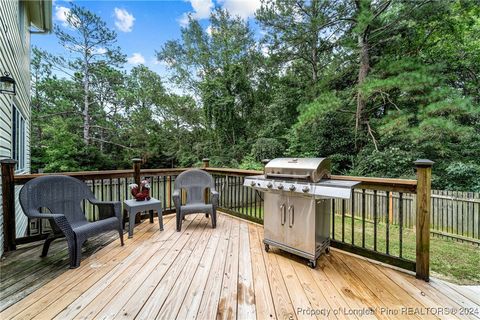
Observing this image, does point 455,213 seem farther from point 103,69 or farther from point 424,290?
point 103,69

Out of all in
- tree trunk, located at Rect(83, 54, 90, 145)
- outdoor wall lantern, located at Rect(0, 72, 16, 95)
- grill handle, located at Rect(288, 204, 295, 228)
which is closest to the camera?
grill handle, located at Rect(288, 204, 295, 228)

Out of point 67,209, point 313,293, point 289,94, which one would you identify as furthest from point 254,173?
point 289,94

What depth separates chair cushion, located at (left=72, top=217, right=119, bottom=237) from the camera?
94.8 inches

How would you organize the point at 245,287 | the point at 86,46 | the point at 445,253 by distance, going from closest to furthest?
the point at 245,287
the point at 445,253
the point at 86,46

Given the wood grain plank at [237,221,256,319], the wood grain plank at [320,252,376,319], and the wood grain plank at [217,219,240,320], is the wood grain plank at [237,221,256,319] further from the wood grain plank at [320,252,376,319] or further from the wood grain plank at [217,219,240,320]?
the wood grain plank at [320,252,376,319]

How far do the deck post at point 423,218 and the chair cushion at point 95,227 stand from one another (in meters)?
3.29

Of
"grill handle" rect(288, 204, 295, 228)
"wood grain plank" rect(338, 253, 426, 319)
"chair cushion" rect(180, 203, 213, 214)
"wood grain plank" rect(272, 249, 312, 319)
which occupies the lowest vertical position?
"wood grain plank" rect(272, 249, 312, 319)

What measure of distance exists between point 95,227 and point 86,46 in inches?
524

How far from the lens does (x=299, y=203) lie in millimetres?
2461

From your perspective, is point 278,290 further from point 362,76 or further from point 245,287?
point 362,76

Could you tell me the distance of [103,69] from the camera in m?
12.6

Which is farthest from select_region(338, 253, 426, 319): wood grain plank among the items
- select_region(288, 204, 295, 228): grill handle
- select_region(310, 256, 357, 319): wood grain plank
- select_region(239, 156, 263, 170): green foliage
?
select_region(239, 156, 263, 170): green foliage

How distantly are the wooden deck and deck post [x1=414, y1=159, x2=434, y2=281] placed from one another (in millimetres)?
136

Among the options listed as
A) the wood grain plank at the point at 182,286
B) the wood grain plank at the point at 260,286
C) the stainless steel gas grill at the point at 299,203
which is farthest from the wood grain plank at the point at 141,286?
the stainless steel gas grill at the point at 299,203
